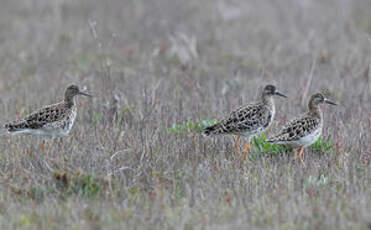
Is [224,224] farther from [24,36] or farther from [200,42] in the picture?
[24,36]

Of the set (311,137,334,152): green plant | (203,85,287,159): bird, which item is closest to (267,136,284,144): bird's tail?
(203,85,287,159): bird

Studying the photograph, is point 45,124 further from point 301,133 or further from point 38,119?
point 301,133

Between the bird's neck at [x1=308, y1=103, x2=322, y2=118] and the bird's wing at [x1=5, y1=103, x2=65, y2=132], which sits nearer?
the bird's wing at [x1=5, y1=103, x2=65, y2=132]

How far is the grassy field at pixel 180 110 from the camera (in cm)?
599

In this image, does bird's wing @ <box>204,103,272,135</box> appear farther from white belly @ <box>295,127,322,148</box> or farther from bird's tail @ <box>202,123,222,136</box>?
white belly @ <box>295,127,322,148</box>

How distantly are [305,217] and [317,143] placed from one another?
8.46 feet

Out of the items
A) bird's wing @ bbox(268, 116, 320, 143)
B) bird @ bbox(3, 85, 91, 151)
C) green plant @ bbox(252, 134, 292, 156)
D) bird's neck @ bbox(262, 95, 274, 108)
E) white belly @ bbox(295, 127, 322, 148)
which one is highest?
bird's neck @ bbox(262, 95, 274, 108)

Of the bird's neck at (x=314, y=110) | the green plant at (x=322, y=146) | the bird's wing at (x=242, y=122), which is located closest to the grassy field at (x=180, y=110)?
the green plant at (x=322, y=146)

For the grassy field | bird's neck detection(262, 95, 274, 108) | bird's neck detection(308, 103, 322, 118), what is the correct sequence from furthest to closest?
bird's neck detection(262, 95, 274, 108)
bird's neck detection(308, 103, 322, 118)
the grassy field

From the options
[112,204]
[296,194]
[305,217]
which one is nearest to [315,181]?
[296,194]

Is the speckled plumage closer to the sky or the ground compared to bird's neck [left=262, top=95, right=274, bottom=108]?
closer to the ground

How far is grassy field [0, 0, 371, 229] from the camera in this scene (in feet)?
19.6

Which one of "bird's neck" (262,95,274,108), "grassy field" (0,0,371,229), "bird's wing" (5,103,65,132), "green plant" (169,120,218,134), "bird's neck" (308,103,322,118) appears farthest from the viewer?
"green plant" (169,120,218,134)

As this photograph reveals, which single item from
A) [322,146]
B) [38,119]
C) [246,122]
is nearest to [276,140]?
[246,122]
